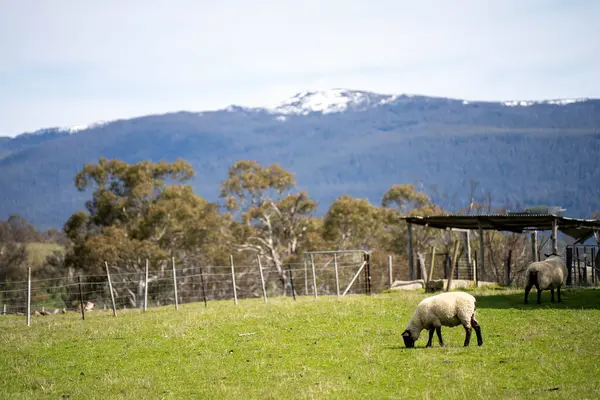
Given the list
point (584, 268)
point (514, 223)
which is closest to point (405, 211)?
point (514, 223)

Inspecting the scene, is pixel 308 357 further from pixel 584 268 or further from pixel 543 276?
pixel 584 268

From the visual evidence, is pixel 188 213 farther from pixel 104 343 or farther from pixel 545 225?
pixel 104 343

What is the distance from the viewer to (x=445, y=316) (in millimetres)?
16078

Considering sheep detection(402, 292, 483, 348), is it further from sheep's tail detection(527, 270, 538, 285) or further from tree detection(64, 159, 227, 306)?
tree detection(64, 159, 227, 306)

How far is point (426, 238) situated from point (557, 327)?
4798 centimetres

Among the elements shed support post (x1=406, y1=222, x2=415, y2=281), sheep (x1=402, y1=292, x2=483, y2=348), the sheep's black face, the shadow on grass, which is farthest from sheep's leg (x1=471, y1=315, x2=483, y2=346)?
shed support post (x1=406, y1=222, x2=415, y2=281)

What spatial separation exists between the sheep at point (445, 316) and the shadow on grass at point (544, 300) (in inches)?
308

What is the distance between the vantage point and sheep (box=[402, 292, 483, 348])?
15953mm

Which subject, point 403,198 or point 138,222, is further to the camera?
point 403,198

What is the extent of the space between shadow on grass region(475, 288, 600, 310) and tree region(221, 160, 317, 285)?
107 ft

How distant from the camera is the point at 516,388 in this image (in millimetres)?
12477

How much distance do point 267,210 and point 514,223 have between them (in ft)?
105

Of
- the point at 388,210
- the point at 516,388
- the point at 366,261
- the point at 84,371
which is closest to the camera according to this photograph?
the point at 516,388

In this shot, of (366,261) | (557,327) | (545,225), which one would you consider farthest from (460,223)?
(557,327)
